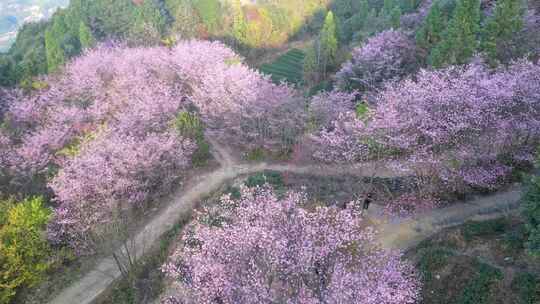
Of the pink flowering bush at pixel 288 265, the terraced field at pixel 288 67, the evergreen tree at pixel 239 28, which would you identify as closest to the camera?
the pink flowering bush at pixel 288 265

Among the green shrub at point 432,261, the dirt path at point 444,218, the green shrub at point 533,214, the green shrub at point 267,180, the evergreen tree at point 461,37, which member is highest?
the evergreen tree at point 461,37

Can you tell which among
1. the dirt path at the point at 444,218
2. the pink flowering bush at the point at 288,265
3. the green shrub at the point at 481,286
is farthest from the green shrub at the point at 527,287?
the dirt path at the point at 444,218

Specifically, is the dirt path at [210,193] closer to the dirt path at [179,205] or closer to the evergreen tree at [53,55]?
the dirt path at [179,205]

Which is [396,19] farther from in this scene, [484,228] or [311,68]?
[484,228]

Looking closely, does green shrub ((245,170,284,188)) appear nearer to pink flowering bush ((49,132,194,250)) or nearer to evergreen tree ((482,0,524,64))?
pink flowering bush ((49,132,194,250))

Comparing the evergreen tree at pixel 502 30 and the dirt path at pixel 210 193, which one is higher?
the evergreen tree at pixel 502 30

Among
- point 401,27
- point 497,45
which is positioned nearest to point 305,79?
point 401,27

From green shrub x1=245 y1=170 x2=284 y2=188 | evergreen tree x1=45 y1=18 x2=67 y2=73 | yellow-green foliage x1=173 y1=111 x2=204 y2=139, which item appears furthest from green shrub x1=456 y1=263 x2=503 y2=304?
evergreen tree x1=45 y1=18 x2=67 y2=73
